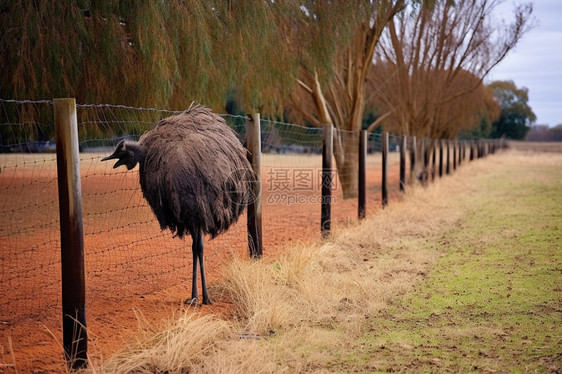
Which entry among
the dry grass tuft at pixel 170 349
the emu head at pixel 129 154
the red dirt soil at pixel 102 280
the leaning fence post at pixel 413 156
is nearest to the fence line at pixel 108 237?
the red dirt soil at pixel 102 280

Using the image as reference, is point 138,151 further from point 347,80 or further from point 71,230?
point 347,80

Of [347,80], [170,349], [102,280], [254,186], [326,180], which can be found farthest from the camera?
[347,80]

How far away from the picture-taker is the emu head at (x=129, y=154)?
5.05 metres

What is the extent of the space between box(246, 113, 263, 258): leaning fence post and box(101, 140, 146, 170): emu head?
169cm

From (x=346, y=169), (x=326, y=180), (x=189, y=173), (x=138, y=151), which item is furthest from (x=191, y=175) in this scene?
(x=346, y=169)

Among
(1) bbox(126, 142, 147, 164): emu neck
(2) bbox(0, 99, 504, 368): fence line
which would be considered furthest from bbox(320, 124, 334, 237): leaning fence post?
(1) bbox(126, 142, 147, 164): emu neck

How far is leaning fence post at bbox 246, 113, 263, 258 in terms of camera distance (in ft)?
21.9

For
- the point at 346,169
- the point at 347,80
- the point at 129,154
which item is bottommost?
the point at 346,169

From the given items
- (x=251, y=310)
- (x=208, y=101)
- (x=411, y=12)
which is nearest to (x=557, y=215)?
(x=411, y=12)

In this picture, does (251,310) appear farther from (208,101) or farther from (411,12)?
(411,12)

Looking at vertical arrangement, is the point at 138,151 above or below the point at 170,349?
above

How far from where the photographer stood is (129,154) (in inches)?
203

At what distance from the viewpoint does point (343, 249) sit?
7578mm

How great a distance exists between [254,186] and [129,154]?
1851 millimetres
